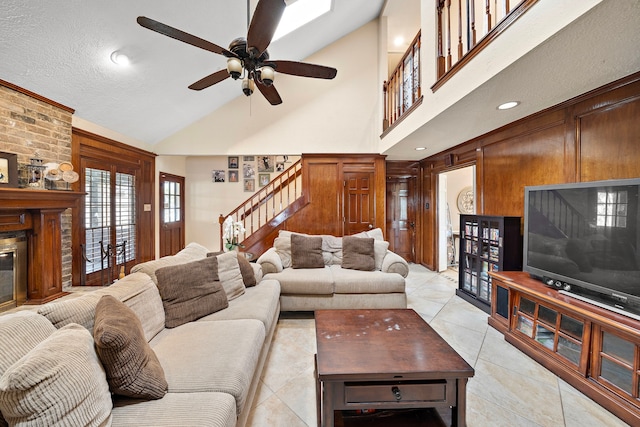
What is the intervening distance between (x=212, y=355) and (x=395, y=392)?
1.00m

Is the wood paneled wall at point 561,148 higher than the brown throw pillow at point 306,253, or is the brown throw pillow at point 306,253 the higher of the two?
the wood paneled wall at point 561,148

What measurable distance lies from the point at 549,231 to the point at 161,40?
4.30 m

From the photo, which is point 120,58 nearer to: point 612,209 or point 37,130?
point 37,130

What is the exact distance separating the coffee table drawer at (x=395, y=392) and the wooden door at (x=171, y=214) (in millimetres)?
5139

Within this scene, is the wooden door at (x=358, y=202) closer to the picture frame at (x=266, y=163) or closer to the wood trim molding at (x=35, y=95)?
the picture frame at (x=266, y=163)

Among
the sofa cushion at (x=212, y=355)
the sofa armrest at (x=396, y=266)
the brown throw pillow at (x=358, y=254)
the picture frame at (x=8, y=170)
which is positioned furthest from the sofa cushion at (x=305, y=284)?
the picture frame at (x=8, y=170)

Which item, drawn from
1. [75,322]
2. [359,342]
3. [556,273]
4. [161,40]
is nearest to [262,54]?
[161,40]

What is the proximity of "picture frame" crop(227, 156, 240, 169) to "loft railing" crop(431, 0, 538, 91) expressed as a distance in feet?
15.8

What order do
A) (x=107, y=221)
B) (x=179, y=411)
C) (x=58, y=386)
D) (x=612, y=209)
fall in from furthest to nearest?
(x=107, y=221)
(x=612, y=209)
(x=179, y=411)
(x=58, y=386)

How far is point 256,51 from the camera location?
1889 millimetres

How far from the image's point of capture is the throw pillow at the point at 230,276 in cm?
228

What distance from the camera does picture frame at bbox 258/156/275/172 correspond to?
6.24 m

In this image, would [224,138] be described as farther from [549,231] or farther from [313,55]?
[549,231]

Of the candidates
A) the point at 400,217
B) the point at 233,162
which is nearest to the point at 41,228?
the point at 233,162
